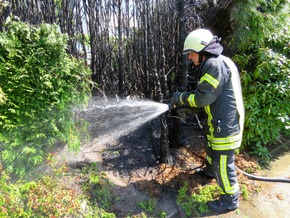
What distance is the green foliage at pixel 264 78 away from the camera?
4.20 meters

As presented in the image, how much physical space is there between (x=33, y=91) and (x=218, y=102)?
7.00 ft

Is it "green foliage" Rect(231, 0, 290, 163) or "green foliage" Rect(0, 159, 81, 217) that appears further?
"green foliage" Rect(231, 0, 290, 163)

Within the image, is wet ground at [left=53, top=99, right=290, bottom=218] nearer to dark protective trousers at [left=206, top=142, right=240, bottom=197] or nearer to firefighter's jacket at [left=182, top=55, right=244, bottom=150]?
dark protective trousers at [left=206, top=142, right=240, bottom=197]

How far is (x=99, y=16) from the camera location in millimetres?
3986

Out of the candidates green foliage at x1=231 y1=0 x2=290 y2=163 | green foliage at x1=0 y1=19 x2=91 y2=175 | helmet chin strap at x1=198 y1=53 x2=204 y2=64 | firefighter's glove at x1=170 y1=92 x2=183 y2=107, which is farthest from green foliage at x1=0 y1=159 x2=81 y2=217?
green foliage at x1=231 y1=0 x2=290 y2=163

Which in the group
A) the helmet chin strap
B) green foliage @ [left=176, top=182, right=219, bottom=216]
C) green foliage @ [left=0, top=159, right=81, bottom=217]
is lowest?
green foliage @ [left=176, top=182, right=219, bottom=216]

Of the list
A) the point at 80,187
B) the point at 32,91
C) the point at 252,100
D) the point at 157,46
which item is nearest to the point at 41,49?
the point at 32,91

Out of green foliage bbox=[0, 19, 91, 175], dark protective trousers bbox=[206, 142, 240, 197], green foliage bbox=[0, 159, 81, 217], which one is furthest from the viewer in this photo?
dark protective trousers bbox=[206, 142, 240, 197]

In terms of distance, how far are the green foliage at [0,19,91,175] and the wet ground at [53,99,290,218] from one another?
1.60ft

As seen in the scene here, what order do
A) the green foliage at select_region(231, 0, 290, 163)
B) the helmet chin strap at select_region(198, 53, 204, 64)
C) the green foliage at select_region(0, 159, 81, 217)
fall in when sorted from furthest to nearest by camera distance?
1. the green foliage at select_region(231, 0, 290, 163)
2. the helmet chin strap at select_region(198, 53, 204, 64)
3. the green foliage at select_region(0, 159, 81, 217)

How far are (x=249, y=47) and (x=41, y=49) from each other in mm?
3497

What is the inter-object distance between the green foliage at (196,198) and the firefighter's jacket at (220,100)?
0.71m

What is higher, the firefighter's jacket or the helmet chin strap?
the helmet chin strap

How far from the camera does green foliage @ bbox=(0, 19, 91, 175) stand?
8.72 feet
